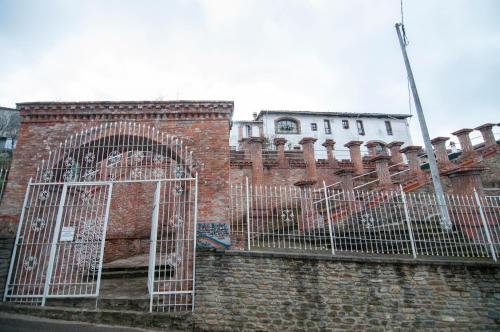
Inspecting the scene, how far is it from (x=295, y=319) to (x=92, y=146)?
618 centimetres

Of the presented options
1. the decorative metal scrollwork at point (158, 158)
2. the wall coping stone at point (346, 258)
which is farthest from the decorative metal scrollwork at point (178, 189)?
the wall coping stone at point (346, 258)

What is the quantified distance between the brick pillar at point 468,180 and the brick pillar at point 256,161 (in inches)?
278

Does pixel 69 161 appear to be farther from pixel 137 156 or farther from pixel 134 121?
pixel 134 121

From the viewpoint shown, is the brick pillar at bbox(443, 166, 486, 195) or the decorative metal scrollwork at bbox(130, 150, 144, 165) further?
the brick pillar at bbox(443, 166, 486, 195)

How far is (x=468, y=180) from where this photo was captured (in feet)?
25.7

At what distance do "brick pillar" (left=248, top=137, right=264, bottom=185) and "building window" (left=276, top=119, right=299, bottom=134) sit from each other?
15.1 m

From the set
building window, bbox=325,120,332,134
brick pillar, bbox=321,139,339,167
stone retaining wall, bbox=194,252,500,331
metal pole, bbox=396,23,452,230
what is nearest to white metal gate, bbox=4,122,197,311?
stone retaining wall, bbox=194,252,500,331

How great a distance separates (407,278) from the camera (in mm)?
6000

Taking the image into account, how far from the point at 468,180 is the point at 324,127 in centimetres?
2126

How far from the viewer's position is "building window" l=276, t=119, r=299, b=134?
28067mm

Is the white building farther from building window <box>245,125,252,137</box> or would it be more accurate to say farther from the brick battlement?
the brick battlement

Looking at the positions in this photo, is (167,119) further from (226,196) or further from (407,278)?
(407,278)

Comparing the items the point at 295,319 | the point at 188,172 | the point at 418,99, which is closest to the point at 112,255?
the point at 188,172

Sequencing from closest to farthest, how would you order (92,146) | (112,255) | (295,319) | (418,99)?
1. (295,319)
2. (92,146)
3. (418,99)
4. (112,255)
